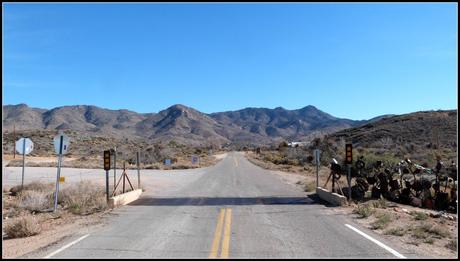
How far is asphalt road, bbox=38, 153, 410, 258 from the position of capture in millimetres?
10117

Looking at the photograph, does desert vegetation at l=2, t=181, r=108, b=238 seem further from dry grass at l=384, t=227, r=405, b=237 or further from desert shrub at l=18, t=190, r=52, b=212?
dry grass at l=384, t=227, r=405, b=237

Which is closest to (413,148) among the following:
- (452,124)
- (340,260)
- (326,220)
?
(452,124)

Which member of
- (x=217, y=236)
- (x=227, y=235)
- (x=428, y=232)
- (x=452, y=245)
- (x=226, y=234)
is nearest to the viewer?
(x=452, y=245)

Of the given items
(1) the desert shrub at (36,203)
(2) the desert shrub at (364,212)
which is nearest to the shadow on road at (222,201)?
(1) the desert shrub at (36,203)

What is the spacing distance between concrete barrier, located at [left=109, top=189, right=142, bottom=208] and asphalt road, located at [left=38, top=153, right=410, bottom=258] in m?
0.41

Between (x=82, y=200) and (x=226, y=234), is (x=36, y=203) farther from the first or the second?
(x=226, y=234)

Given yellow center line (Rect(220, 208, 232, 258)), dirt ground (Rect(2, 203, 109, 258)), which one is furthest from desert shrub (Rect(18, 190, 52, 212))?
A: yellow center line (Rect(220, 208, 232, 258))

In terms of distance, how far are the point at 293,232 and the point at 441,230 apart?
3701 mm

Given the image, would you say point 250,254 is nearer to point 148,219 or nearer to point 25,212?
point 148,219

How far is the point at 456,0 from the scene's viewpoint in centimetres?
1338

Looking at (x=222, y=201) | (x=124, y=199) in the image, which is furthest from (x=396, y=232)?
(x=124, y=199)

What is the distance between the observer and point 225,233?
12445 millimetres

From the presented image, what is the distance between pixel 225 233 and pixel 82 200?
8806 mm

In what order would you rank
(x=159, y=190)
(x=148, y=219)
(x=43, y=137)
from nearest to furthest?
(x=148, y=219)
(x=159, y=190)
(x=43, y=137)
